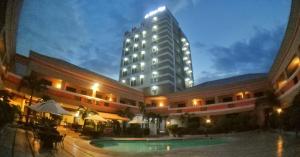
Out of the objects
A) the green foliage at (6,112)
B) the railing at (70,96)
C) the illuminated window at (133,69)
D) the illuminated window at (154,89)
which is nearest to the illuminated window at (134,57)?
the illuminated window at (133,69)

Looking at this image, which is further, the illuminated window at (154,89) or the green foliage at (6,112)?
the illuminated window at (154,89)

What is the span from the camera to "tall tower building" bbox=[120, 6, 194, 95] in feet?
173

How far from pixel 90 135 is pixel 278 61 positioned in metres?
23.6

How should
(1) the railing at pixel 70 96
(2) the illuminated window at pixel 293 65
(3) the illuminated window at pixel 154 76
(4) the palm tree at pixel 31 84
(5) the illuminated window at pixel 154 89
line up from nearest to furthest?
1. (2) the illuminated window at pixel 293 65
2. (4) the palm tree at pixel 31 84
3. (1) the railing at pixel 70 96
4. (5) the illuminated window at pixel 154 89
5. (3) the illuminated window at pixel 154 76

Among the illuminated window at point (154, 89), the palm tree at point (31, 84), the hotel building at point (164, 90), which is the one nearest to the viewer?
the hotel building at point (164, 90)

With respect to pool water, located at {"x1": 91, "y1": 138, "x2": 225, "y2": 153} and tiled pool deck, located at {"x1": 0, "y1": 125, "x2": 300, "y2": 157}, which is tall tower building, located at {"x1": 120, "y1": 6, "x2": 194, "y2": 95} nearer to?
pool water, located at {"x1": 91, "y1": 138, "x2": 225, "y2": 153}

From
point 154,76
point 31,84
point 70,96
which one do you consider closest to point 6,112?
point 31,84

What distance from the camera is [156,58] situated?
55.7 m

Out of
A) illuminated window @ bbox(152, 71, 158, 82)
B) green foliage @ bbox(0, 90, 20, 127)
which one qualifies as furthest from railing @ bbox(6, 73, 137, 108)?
illuminated window @ bbox(152, 71, 158, 82)

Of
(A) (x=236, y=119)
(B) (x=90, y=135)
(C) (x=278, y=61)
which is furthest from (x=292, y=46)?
(B) (x=90, y=135)

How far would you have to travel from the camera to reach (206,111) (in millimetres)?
34938

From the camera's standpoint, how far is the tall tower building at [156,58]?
5269 centimetres

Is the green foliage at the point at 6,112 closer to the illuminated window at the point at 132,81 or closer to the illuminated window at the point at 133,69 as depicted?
the illuminated window at the point at 132,81

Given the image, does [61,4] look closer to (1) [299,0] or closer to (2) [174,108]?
(2) [174,108]
